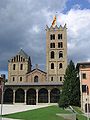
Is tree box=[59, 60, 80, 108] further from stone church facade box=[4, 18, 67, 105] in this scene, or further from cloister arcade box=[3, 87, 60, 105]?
stone church facade box=[4, 18, 67, 105]

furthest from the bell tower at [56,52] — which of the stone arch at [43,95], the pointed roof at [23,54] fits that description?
the stone arch at [43,95]

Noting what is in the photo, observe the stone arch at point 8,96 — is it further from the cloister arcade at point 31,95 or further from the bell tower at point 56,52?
the bell tower at point 56,52

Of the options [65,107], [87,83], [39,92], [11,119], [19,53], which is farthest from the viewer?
[19,53]

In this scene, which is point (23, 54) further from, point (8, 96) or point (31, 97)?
point (31, 97)

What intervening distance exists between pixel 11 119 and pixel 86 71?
2851 cm

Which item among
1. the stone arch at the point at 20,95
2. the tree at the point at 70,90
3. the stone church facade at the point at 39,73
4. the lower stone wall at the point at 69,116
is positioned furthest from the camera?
the stone arch at the point at 20,95

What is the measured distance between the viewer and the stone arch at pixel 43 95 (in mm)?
77438

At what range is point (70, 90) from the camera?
2254 inches

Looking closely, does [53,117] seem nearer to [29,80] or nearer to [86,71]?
[86,71]

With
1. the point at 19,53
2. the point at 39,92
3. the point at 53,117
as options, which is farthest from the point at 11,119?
the point at 19,53

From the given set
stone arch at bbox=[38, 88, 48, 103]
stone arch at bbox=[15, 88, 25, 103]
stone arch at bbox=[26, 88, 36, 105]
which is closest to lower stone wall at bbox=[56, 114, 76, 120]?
stone arch at bbox=[38, 88, 48, 103]

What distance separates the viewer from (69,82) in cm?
5788

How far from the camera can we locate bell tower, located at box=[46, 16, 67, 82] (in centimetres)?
8812

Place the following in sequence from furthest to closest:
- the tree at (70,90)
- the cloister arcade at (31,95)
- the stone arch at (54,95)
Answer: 1. the stone arch at (54,95)
2. the cloister arcade at (31,95)
3. the tree at (70,90)
